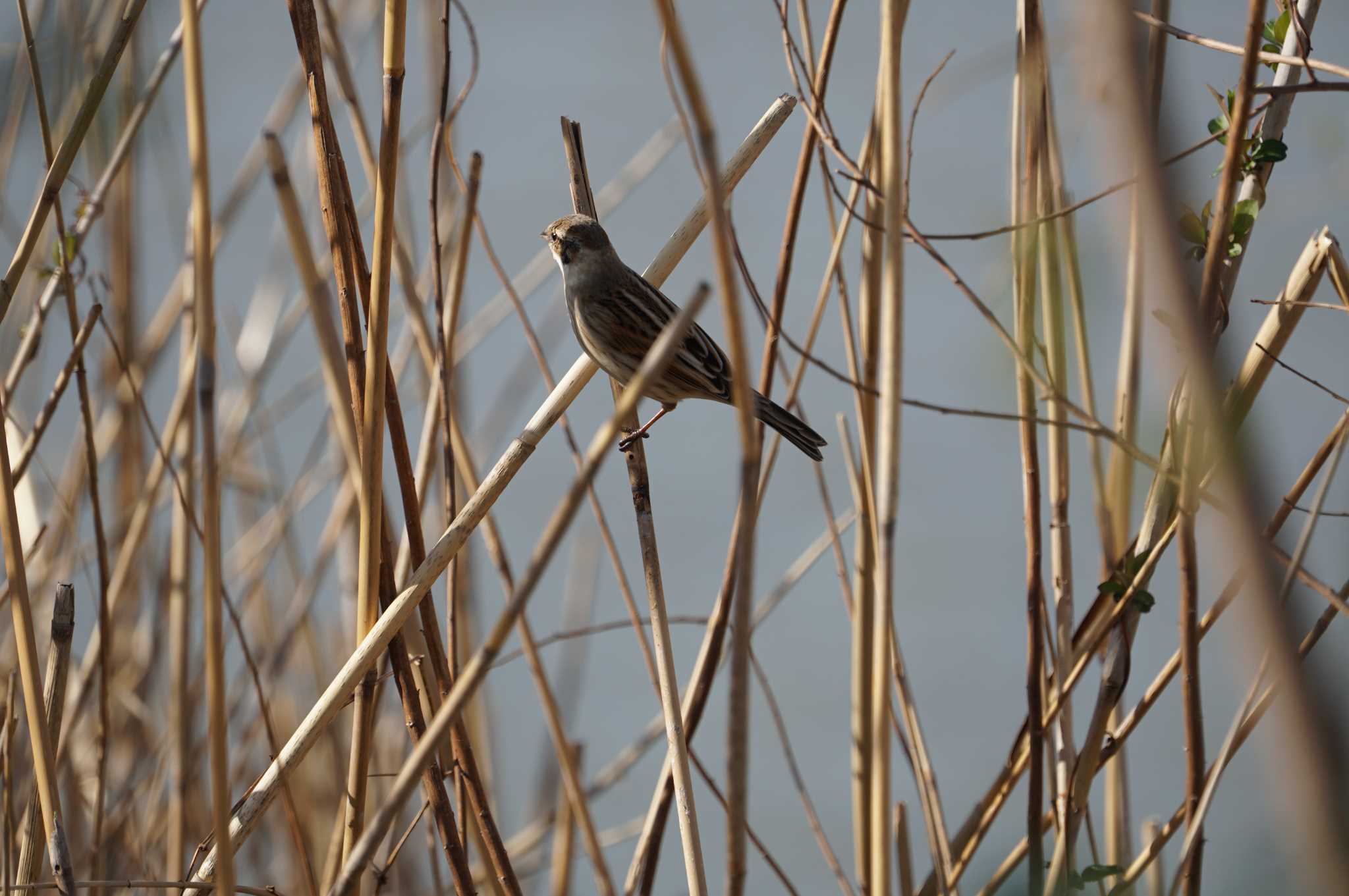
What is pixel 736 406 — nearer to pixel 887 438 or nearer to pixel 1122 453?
pixel 887 438

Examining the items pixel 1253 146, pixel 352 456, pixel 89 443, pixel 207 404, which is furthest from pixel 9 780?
pixel 1253 146

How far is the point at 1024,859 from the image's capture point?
5.78 feet

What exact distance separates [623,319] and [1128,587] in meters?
1.09

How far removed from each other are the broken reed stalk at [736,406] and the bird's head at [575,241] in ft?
3.97

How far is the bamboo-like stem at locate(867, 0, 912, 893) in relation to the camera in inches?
44.9

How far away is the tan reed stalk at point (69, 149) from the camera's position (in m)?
1.49

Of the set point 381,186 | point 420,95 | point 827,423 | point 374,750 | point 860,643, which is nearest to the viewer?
point 860,643

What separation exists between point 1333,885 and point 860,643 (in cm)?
Result: 71

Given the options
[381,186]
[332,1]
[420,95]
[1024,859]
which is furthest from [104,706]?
[420,95]

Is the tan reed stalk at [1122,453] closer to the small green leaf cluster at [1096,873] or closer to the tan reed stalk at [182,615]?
the small green leaf cluster at [1096,873]

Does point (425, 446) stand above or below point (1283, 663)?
above

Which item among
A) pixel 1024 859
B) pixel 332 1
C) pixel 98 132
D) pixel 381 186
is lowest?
pixel 1024 859

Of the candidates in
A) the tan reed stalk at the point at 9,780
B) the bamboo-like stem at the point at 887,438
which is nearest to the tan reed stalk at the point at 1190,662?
the bamboo-like stem at the point at 887,438

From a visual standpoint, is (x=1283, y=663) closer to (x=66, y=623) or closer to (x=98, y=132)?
(x=66, y=623)
